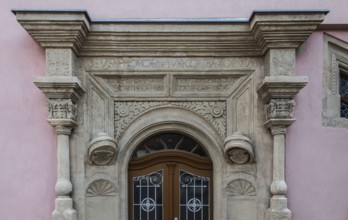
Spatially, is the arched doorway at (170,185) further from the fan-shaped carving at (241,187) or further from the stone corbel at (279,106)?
the stone corbel at (279,106)

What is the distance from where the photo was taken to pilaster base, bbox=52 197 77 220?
5379mm

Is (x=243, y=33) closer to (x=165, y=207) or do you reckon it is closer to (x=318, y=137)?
(x=318, y=137)

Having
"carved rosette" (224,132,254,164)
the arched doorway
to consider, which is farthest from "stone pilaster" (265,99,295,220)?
the arched doorway

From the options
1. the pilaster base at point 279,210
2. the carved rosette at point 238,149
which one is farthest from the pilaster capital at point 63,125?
the pilaster base at point 279,210

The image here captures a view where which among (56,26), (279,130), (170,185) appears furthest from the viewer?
(170,185)

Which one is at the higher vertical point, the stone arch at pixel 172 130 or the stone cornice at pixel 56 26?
the stone cornice at pixel 56 26

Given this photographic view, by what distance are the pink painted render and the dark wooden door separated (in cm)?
92

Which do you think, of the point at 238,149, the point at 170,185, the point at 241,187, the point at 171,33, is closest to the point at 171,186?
the point at 170,185

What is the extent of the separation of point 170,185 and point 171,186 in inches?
0.6

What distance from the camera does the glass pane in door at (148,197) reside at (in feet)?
19.3

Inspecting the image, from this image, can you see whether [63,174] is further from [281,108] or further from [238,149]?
[281,108]

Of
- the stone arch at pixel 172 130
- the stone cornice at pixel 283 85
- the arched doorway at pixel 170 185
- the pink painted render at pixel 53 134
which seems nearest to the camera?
the stone cornice at pixel 283 85

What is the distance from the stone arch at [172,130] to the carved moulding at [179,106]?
45mm

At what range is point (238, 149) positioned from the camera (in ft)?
18.3
